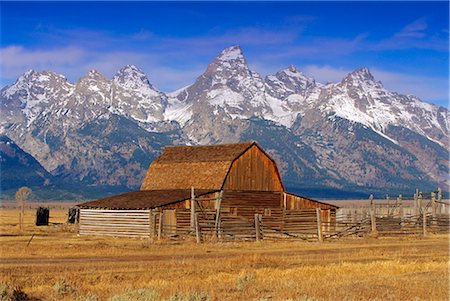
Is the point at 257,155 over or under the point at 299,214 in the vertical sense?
over

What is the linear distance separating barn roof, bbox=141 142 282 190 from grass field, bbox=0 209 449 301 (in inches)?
868

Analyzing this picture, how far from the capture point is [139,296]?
21.0 m

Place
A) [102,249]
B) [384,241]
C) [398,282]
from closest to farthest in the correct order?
[398,282] < [102,249] < [384,241]

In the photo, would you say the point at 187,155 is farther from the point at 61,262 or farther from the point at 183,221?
the point at 61,262

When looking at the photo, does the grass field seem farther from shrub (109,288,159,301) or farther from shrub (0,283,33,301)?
shrub (0,283,33,301)

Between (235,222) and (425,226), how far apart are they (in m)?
15.3

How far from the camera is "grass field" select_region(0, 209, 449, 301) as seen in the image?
2239 cm

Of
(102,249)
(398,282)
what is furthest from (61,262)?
(398,282)

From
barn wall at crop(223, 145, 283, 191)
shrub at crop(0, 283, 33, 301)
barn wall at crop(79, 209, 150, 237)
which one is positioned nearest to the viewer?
shrub at crop(0, 283, 33, 301)

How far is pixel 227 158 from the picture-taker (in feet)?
220

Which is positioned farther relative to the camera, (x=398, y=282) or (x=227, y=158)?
(x=227, y=158)

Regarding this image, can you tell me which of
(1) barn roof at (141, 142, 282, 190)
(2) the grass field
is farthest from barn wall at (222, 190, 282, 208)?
(2) the grass field

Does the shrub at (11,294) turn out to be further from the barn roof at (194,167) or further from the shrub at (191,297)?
the barn roof at (194,167)

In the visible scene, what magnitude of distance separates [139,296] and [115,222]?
4184 centimetres
